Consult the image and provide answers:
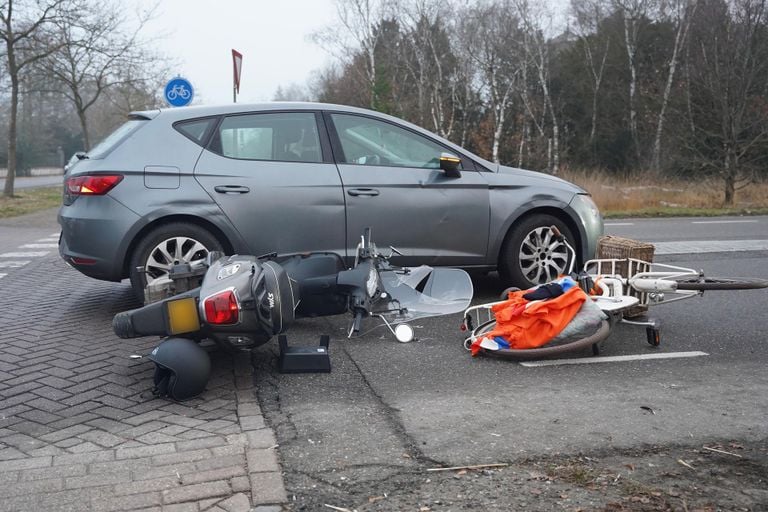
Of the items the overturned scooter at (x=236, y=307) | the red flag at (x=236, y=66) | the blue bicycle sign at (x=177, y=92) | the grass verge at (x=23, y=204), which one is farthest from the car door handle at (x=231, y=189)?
the grass verge at (x=23, y=204)

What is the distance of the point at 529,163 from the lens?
40875mm

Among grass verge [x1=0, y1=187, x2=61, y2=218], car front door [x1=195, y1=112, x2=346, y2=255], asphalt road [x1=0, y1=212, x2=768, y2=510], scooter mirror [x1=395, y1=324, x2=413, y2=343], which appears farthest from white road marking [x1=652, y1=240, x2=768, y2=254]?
grass verge [x1=0, y1=187, x2=61, y2=218]

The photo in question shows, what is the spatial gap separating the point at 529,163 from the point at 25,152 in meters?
42.7

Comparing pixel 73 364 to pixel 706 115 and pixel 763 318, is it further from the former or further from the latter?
pixel 706 115

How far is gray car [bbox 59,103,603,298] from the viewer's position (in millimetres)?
6707

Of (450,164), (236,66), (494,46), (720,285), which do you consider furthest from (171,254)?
(494,46)

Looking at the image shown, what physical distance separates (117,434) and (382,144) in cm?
404

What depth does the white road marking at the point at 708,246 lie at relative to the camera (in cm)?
1152

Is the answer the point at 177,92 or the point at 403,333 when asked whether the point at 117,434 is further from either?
the point at 177,92

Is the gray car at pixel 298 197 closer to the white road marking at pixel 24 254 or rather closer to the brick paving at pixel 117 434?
the brick paving at pixel 117 434

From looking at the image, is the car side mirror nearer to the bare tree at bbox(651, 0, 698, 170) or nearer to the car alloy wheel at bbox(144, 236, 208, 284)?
the car alloy wheel at bbox(144, 236, 208, 284)

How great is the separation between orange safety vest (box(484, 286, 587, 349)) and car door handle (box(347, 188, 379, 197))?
6.66 ft

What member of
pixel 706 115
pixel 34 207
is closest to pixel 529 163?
pixel 706 115

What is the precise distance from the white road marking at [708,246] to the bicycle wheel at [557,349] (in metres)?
6.24
